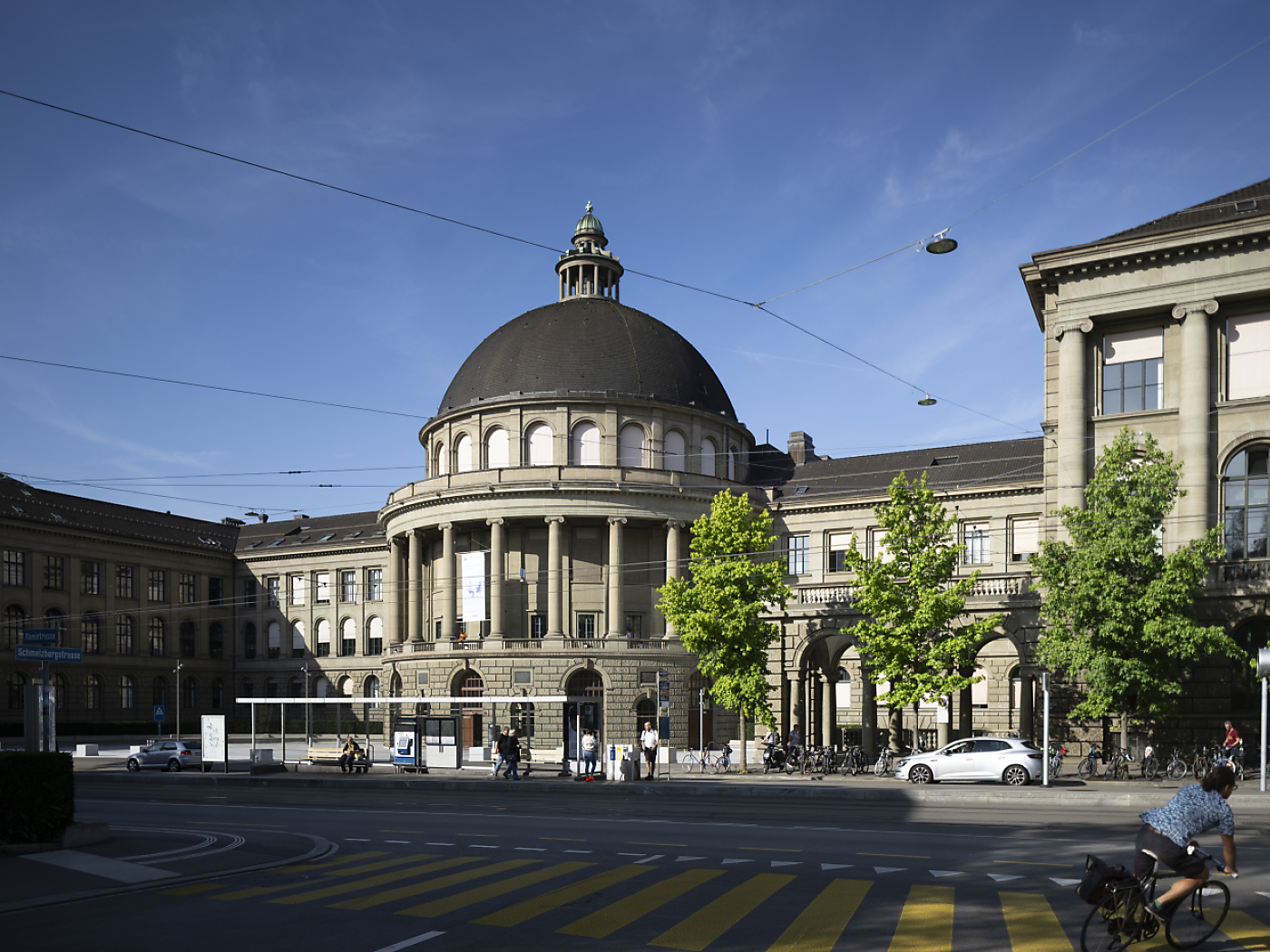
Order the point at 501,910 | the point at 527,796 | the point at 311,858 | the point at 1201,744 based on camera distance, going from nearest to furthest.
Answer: the point at 501,910
the point at 311,858
the point at 527,796
the point at 1201,744

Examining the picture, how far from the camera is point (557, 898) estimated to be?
14.0 m

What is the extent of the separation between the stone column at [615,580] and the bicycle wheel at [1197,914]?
58.1 m

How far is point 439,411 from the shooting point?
7881cm

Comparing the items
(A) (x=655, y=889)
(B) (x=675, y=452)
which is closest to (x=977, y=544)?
(B) (x=675, y=452)

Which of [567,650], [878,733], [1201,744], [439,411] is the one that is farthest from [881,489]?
[1201,744]

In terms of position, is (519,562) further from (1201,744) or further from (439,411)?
(1201,744)

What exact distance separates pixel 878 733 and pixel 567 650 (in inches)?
701

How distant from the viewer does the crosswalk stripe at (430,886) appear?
45.6ft

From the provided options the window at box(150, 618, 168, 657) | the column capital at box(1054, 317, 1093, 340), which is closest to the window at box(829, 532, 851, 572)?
the column capital at box(1054, 317, 1093, 340)

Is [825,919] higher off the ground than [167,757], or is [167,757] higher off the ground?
[825,919]

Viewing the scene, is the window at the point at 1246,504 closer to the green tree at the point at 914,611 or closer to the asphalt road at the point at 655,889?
the green tree at the point at 914,611

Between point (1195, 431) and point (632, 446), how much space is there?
1529 inches

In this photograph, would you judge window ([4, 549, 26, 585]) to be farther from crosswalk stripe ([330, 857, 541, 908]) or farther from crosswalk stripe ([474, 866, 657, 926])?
crosswalk stripe ([474, 866, 657, 926])

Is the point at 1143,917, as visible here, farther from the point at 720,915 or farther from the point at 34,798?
the point at 34,798
